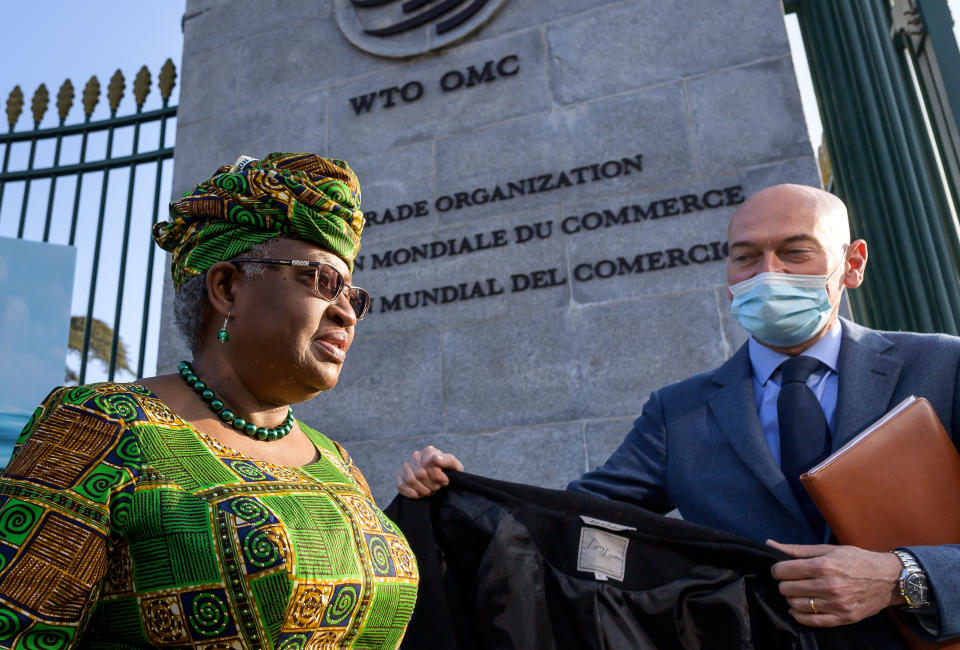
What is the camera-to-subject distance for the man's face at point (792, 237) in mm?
2477

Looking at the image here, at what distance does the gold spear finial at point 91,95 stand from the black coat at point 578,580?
5.08m

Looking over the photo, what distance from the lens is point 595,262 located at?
425cm

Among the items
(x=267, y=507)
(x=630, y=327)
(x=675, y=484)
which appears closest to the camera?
(x=267, y=507)

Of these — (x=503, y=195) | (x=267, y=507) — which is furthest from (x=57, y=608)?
(x=503, y=195)

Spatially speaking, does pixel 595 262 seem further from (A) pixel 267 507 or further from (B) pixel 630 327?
(A) pixel 267 507

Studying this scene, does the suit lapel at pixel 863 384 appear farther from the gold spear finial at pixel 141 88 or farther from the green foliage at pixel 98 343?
the green foliage at pixel 98 343

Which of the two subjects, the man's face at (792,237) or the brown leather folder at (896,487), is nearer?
the brown leather folder at (896,487)

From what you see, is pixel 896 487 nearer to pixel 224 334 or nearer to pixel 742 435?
pixel 742 435

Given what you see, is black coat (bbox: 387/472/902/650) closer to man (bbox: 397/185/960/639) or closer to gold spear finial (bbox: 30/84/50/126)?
man (bbox: 397/185/960/639)

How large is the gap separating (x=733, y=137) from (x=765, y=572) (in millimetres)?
2720

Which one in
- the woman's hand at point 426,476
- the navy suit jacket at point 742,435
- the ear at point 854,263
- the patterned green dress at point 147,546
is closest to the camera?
the patterned green dress at point 147,546

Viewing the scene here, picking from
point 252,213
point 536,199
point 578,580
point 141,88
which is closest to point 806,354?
point 578,580

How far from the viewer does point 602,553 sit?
2.20 metres

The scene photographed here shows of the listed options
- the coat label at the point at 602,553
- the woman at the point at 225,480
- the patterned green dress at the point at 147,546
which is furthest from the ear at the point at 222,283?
the coat label at the point at 602,553
